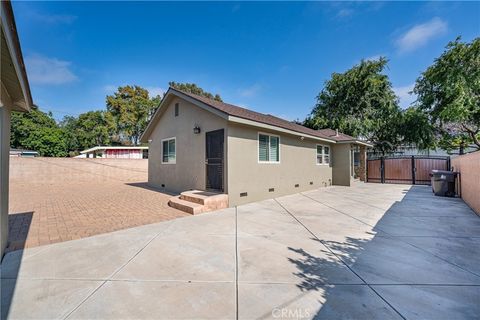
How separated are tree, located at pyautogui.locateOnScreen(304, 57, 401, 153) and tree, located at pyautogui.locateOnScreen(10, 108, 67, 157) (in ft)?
118

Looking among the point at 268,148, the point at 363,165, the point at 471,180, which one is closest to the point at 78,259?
the point at 268,148

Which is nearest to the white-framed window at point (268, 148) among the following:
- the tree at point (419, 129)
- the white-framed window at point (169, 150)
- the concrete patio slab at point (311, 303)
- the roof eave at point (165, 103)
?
the roof eave at point (165, 103)

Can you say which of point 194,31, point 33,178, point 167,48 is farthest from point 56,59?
point 194,31

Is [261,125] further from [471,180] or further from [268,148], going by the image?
[471,180]

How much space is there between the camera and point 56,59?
1589 centimetres

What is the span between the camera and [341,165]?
1351cm

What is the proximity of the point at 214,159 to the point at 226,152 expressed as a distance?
807 millimetres

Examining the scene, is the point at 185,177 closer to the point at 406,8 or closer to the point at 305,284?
the point at 305,284

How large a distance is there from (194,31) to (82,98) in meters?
18.2

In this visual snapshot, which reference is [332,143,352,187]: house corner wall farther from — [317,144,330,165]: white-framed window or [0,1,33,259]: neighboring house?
[0,1,33,259]: neighboring house

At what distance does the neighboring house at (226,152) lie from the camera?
23.9 ft

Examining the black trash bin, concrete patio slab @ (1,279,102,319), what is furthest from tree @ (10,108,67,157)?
the black trash bin

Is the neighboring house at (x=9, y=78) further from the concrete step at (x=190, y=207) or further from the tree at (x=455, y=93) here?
the tree at (x=455, y=93)

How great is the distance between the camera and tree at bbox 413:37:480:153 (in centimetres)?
1481
